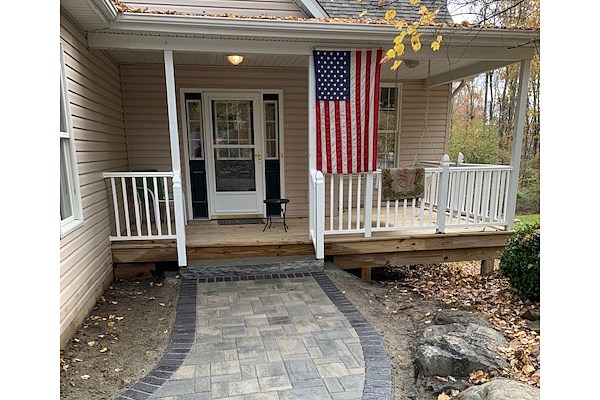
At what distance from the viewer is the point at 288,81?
19.7 feet

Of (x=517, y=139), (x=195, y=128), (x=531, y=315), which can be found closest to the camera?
(x=531, y=315)

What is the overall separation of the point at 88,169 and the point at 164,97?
228 centimetres

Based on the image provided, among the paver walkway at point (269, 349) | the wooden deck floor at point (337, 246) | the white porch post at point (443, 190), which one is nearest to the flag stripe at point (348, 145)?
the wooden deck floor at point (337, 246)

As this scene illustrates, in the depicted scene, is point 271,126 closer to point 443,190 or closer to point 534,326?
point 443,190

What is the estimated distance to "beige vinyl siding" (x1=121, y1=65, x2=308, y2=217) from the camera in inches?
222

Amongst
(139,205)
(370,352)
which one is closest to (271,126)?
(139,205)

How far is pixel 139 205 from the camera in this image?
198 inches

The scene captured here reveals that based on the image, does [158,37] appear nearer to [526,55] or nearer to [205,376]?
[205,376]

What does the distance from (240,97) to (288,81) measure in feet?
2.74

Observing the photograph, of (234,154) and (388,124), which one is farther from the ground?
(388,124)

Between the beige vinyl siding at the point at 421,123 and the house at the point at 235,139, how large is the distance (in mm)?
25

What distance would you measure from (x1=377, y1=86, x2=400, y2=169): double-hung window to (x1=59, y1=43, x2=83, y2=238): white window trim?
4862 mm

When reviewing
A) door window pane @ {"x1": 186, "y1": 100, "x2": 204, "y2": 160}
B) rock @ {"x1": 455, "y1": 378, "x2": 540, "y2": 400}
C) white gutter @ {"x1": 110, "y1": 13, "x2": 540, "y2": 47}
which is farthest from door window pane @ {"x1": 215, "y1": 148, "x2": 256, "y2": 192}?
rock @ {"x1": 455, "y1": 378, "x2": 540, "y2": 400}
